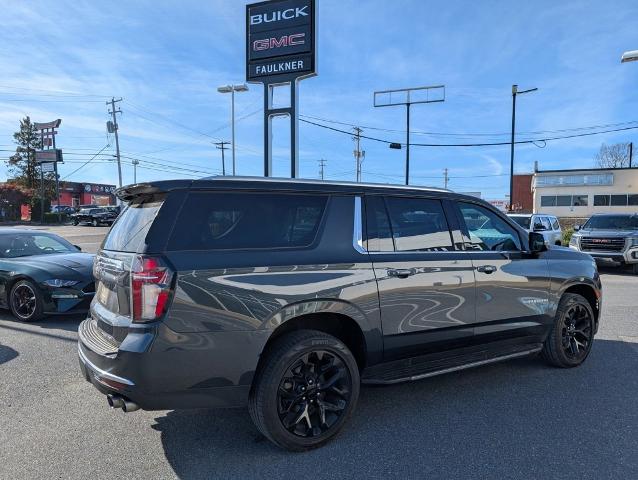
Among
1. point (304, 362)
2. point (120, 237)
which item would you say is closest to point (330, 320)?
point (304, 362)

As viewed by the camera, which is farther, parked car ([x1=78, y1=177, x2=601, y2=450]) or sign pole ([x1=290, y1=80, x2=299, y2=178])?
sign pole ([x1=290, y1=80, x2=299, y2=178])

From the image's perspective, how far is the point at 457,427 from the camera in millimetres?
3760

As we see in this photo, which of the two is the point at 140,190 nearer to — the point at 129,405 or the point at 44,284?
the point at 129,405

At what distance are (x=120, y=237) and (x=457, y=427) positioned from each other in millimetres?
2900

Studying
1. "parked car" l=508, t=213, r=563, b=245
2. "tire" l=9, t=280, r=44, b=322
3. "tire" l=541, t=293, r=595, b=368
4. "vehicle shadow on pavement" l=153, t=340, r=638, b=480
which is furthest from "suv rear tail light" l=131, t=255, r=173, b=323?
"parked car" l=508, t=213, r=563, b=245

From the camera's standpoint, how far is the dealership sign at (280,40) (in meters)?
14.8

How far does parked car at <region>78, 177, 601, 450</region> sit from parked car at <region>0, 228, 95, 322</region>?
3.54 meters

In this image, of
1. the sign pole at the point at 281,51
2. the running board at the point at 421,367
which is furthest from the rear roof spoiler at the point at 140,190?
the sign pole at the point at 281,51

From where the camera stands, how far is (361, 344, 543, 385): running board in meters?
3.80

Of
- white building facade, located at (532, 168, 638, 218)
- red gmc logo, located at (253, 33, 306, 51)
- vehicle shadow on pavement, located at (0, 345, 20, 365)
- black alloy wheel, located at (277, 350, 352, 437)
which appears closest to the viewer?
black alloy wheel, located at (277, 350, 352, 437)

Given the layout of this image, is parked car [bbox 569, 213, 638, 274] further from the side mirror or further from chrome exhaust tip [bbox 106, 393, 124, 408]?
chrome exhaust tip [bbox 106, 393, 124, 408]

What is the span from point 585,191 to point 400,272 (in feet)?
166

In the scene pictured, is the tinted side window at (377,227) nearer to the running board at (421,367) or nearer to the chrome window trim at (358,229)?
the chrome window trim at (358,229)

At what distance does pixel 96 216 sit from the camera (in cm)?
4416
